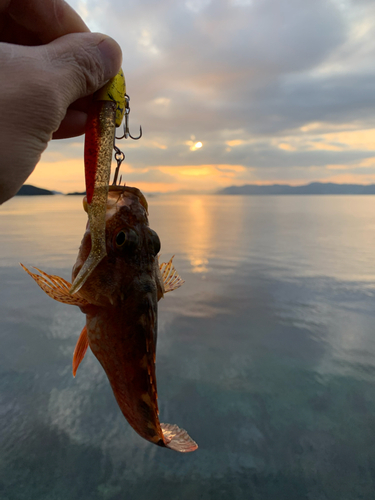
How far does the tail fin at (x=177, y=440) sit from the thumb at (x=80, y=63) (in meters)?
2.60

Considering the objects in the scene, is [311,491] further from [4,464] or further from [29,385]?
[29,385]

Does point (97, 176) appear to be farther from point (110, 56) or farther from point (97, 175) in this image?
point (110, 56)

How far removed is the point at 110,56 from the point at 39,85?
54cm

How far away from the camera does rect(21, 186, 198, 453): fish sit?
1.95 m

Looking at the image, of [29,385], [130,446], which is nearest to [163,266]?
[130,446]

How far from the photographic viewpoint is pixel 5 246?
18.5 metres

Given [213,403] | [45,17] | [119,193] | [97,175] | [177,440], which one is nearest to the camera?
[97,175]

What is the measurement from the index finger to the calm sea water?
5203 millimetres

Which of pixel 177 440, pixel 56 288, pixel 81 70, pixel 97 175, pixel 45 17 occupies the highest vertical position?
pixel 45 17

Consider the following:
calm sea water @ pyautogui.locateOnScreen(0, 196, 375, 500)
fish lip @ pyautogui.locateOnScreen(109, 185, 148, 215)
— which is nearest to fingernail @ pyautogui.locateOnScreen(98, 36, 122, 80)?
fish lip @ pyautogui.locateOnScreen(109, 185, 148, 215)

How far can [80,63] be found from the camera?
195 cm

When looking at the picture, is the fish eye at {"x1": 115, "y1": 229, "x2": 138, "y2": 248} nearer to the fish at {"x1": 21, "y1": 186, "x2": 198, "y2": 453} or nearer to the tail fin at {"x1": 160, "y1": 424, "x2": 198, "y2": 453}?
the fish at {"x1": 21, "y1": 186, "x2": 198, "y2": 453}

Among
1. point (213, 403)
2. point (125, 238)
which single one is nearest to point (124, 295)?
point (125, 238)

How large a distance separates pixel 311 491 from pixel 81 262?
450 cm
